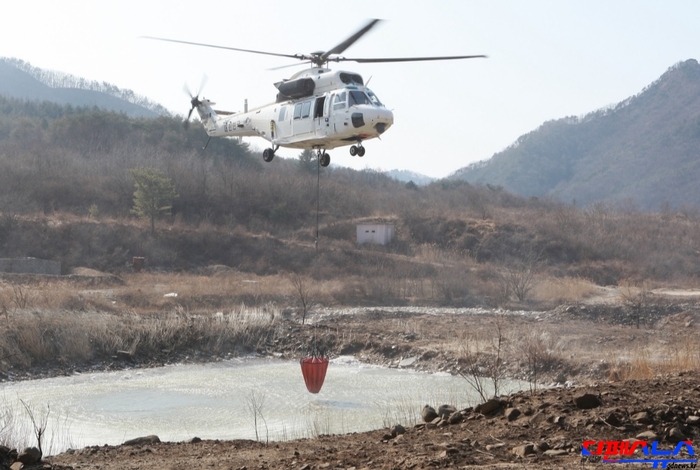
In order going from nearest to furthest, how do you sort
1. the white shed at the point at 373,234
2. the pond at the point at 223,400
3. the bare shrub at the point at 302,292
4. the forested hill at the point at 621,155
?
1. the pond at the point at 223,400
2. the bare shrub at the point at 302,292
3. the white shed at the point at 373,234
4. the forested hill at the point at 621,155

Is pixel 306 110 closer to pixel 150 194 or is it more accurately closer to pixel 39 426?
pixel 39 426

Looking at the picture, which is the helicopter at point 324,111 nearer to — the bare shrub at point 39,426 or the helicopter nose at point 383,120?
the helicopter nose at point 383,120

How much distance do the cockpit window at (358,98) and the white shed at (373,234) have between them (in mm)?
31553

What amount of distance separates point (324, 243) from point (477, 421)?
130ft

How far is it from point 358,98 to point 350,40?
4.90 feet

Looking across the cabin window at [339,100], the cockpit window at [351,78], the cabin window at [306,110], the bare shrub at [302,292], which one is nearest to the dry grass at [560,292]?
the bare shrub at [302,292]

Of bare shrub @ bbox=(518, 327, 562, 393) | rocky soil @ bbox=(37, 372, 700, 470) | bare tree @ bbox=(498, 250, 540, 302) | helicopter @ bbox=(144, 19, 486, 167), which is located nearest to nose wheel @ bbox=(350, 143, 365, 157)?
helicopter @ bbox=(144, 19, 486, 167)

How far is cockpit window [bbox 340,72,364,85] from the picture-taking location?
18.8 meters

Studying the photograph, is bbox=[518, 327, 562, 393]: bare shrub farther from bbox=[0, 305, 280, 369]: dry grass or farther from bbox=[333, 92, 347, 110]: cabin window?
bbox=[0, 305, 280, 369]: dry grass

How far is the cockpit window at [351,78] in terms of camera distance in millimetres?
18797

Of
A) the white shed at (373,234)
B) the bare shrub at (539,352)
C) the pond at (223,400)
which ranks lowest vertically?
the pond at (223,400)

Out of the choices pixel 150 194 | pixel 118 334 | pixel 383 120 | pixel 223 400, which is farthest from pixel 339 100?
pixel 150 194

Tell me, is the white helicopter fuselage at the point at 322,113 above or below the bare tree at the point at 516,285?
above

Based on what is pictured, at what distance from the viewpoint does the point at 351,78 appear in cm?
1897
